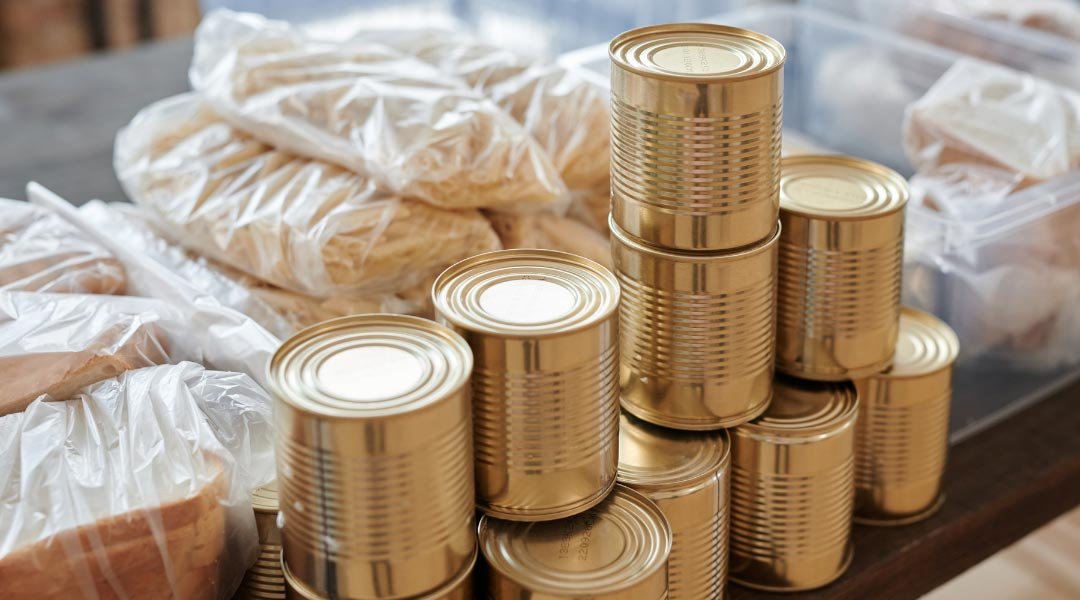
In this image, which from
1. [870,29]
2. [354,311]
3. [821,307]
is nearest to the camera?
[821,307]

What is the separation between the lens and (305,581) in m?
0.84

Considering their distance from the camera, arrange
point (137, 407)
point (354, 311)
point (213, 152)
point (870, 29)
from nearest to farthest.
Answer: point (137, 407) < point (354, 311) < point (213, 152) < point (870, 29)

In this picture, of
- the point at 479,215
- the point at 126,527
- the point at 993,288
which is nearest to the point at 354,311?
the point at 479,215

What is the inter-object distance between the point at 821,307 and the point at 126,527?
0.62m

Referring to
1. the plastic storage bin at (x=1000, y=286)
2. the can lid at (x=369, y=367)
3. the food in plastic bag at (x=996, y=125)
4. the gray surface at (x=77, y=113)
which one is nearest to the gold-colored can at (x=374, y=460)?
the can lid at (x=369, y=367)

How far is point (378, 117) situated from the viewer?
1195 millimetres

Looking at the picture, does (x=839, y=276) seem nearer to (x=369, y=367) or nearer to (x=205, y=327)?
(x=369, y=367)

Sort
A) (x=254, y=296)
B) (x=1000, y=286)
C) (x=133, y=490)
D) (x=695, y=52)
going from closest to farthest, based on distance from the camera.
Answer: (x=133, y=490) → (x=695, y=52) → (x=254, y=296) → (x=1000, y=286)

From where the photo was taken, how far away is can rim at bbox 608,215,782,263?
0.93 metres

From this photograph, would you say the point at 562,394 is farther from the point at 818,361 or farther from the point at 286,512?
the point at 818,361

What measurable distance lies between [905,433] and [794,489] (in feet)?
0.55

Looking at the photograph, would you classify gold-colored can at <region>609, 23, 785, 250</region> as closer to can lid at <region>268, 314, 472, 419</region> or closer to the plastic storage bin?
can lid at <region>268, 314, 472, 419</region>

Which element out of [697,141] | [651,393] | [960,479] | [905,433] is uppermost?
[697,141]

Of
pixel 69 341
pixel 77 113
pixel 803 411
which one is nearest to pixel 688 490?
pixel 803 411
